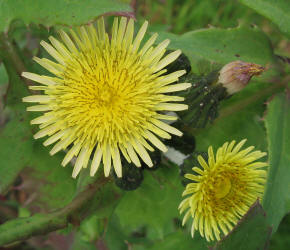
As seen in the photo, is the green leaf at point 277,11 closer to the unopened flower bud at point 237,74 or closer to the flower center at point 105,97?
the unopened flower bud at point 237,74

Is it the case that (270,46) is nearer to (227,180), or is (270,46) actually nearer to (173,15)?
(227,180)

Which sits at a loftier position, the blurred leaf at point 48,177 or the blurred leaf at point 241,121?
the blurred leaf at point 241,121

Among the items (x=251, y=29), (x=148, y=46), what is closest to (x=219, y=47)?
(x=251, y=29)

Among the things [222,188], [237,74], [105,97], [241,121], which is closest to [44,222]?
[105,97]

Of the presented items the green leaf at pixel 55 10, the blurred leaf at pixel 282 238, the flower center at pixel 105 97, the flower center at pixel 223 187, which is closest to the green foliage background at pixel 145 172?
the green leaf at pixel 55 10

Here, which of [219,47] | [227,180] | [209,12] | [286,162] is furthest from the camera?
[209,12]

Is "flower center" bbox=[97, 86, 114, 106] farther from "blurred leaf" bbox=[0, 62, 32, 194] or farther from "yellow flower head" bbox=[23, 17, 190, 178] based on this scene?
"blurred leaf" bbox=[0, 62, 32, 194]
